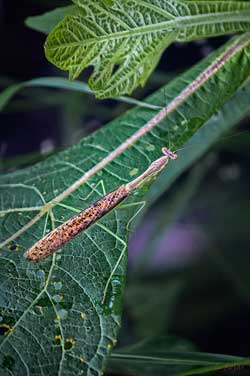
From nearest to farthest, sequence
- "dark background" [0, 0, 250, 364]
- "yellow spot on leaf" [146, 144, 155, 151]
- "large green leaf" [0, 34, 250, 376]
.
A: "large green leaf" [0, 34, 250, 376]
"yellow spot on leaf" [146, 144, 155, 151]
"dark background" [0, 0, 250, 364]

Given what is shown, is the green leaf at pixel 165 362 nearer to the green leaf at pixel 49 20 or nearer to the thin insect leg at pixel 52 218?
the thin insect leg at pixel 52 218

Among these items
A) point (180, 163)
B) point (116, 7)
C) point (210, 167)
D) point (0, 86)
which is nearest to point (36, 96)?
point (0, 86)

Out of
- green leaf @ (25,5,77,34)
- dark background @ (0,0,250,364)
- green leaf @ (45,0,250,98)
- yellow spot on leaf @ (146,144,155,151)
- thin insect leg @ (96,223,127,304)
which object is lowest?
dark background @ (0,0,250,364)

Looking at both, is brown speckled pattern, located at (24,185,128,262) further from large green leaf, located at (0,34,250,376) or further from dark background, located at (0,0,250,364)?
dark background, located at (0,0,250,364)

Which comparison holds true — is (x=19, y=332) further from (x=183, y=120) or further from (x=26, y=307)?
(x=183, y=120)

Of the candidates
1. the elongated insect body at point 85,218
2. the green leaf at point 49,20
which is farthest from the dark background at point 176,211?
the elongated insect body at point 85,218

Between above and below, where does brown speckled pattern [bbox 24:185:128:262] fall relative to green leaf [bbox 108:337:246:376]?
above

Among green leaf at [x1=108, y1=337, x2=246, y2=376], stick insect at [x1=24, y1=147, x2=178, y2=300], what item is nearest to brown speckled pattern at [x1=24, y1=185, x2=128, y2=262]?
stick insect at [x1=24, y1=147, x2=178, y2=300]

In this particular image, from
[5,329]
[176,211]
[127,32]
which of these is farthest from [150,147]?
[176,211]
